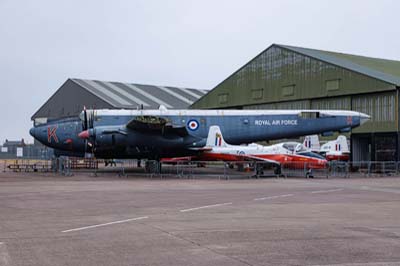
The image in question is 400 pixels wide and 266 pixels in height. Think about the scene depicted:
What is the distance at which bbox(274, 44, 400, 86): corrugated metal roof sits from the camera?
1642 inches

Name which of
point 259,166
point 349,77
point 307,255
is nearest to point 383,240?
point 307,255

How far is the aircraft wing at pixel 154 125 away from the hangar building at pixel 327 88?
54.1ft

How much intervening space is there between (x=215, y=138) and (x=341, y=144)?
12.9 meters

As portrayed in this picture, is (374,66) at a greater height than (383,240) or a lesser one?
greater

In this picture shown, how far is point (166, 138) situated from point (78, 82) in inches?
1654

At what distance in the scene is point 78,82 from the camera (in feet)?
237

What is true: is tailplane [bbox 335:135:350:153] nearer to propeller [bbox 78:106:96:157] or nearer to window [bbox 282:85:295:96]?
window [bbox 282:85:295:96]

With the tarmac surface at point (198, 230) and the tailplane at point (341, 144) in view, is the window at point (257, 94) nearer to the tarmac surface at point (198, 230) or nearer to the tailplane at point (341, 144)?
the tailplane at point (341, 144)

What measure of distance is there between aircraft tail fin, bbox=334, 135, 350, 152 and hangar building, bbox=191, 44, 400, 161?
1947 mm

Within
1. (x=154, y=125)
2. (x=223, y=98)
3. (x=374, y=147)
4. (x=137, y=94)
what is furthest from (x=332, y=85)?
(x=137, y=94)

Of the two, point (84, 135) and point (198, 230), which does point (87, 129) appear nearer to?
point (84, 135)

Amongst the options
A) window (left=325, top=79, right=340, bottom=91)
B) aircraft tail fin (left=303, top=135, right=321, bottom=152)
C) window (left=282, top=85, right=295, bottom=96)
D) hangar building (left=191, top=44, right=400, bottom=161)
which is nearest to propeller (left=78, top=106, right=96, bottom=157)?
aircraft tail fin (left=303, top=135, right=321, bottom=152)

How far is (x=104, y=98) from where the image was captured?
2621 inches

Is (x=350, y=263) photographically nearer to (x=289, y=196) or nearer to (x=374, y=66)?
(x=289, y=196)
